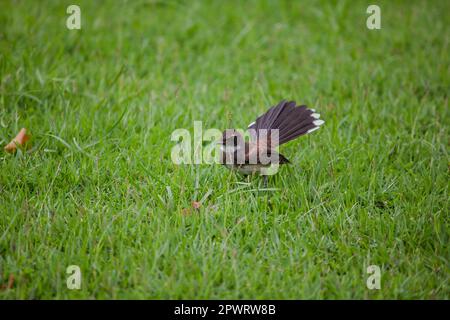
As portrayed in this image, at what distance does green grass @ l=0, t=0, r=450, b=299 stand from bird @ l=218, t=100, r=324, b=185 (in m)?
0.19

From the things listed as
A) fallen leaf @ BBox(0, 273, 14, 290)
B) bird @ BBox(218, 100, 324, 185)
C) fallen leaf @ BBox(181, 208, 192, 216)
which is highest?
bird @ BBox(218, 100, 324, 185)

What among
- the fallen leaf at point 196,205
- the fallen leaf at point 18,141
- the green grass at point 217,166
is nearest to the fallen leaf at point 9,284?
the green grass at point 217,166

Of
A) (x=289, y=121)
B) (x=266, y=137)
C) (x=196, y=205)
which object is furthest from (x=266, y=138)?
(x=196, y=205)

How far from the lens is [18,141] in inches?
184

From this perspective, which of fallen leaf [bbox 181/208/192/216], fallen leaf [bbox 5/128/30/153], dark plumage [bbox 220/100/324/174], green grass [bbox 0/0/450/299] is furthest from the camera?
fallen leaf [bbox 5/128/30/153]

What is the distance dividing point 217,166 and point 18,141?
180 centimetres

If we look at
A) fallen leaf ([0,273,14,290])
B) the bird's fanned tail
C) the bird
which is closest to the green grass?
fallen leaf ([0,273,14,290])

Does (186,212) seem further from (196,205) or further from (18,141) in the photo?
(18,141)

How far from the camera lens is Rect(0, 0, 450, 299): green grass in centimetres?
352

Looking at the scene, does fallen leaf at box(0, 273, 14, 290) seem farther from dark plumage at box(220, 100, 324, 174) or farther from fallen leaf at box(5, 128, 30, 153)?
dark plumage at box(220, 100, 324, 174)

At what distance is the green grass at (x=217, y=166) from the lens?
3516 mm

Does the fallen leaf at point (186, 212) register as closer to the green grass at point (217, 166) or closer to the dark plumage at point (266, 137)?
the green grass at point (217, 166)

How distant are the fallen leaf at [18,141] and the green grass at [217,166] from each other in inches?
3.3

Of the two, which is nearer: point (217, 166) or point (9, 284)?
point (9, 284)
